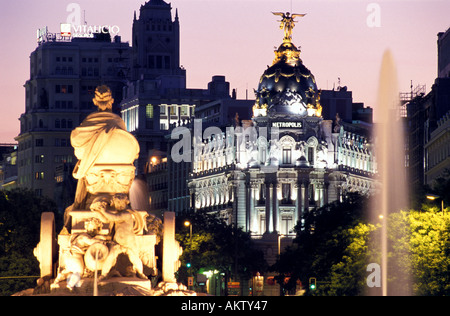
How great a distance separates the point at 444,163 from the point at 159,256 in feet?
326

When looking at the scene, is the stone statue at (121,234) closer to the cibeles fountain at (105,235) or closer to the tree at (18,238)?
the cibeles fountain at (105,235)

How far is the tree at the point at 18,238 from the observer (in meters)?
97.4

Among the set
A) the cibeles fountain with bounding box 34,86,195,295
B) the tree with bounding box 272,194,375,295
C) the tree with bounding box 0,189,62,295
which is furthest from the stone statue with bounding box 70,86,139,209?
the tree with bounding box 0,189,62,295

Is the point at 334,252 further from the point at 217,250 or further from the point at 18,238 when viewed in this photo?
the point at 217,250

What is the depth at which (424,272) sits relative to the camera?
83562 mm

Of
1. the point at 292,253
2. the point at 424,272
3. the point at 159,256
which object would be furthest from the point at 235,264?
the point at 159,256

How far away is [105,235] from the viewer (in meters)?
43.1

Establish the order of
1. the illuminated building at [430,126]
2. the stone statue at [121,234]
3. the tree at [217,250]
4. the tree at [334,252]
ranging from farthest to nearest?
1. the tree at [217,250]
2. the illuminated building at [430,126]
3. the tree at [334,252]
4. the stone statue at [121,234]

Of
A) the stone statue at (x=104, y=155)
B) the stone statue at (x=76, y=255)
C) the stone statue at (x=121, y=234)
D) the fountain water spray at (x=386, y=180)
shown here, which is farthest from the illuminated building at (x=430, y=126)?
the stone statue at (x=76, y=255)

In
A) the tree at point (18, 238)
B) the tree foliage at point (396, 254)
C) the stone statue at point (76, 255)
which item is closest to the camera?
the stone statue at point (76, 255)

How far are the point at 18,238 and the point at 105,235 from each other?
214ft

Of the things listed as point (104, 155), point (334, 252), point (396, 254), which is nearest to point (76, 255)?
point (104, 155)

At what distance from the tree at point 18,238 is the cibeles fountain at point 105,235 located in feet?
163

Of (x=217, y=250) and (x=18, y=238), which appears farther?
(x=217, y=250)
